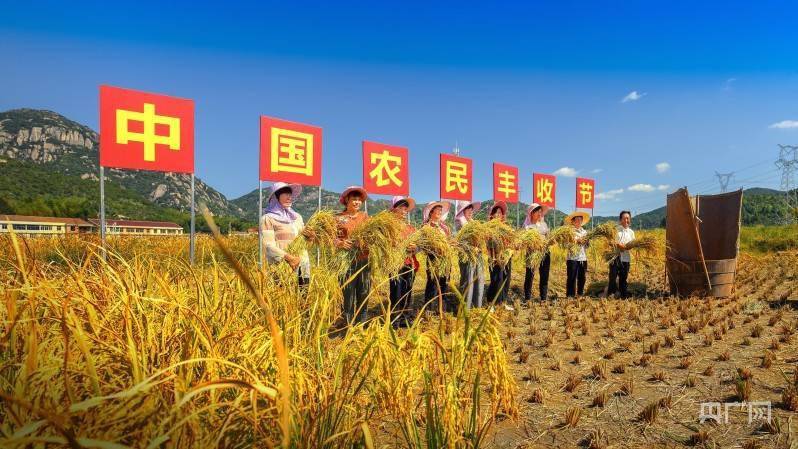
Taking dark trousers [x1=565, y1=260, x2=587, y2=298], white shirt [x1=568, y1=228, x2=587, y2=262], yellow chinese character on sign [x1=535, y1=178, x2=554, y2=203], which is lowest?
dark trousers [x1=565, y1=260, x2=587, y2=298]

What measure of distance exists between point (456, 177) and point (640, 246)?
4.13m

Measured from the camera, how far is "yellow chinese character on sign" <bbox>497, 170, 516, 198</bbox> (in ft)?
35.0

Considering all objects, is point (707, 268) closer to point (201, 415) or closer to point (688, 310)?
point (688, 310)

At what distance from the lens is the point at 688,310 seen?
522 centimetres

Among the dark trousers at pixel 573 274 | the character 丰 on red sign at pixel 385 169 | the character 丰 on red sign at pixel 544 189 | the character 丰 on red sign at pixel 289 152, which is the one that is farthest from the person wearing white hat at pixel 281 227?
the character 丰 on red sign at pixel 544 189

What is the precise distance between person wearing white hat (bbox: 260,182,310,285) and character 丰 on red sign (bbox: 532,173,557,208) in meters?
8.67

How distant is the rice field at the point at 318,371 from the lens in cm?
118

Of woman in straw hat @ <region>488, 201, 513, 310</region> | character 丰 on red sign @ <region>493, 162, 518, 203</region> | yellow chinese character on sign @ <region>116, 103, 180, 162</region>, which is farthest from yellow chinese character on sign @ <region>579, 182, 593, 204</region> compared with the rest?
yellow chinese character on sign @ <region>116, 103, 180, 162</region>

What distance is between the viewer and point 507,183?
1078 centimetres

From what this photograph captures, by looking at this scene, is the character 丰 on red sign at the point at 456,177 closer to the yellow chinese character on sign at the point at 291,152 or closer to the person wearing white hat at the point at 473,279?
the yellow chinese character on sign at the point at 291,152

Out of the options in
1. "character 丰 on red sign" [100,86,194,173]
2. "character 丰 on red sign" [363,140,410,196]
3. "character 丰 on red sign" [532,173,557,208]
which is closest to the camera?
"character 丰 on red sign" [100,86,194,173]

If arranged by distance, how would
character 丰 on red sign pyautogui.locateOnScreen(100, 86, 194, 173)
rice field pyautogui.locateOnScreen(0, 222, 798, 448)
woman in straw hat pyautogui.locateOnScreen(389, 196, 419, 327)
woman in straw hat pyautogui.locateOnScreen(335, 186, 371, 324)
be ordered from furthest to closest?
1. character 丰 on red sign pyautogui.locateOnScreen(100, 86, 194, 173)
2. woman in straw hat pyautogui.locateOnScreen(389, 196, 419, 327)
3. woman in straw hat pyautogui.locateOnScreen(335, 186, 371, 324)
4. rice field pyautogui.locateOnScreen(0, 222, 798, 448)

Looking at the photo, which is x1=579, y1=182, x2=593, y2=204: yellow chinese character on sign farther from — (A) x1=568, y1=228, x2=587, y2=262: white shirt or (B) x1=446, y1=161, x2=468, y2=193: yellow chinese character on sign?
(A) x1=568, y1=228, x2=587, y2=262: white shirt

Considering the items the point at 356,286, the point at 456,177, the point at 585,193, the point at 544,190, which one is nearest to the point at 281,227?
the point at 356,286
